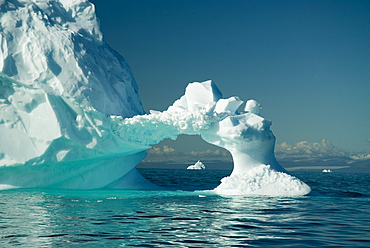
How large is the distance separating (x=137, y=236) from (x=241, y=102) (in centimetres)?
975

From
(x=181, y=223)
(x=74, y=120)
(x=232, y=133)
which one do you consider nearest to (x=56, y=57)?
(x=74, y=120)

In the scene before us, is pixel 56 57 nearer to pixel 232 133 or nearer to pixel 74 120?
pixel 74 120

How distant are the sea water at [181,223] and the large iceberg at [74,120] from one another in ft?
8.93

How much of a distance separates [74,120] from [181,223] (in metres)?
8.40

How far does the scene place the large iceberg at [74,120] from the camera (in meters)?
14.6

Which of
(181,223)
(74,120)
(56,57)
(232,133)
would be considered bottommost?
(181,223)

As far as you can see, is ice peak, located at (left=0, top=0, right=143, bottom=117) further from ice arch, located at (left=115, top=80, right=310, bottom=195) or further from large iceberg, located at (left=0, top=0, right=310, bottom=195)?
ice arch, located at (left=115, top=80, right=310, bottom=195)

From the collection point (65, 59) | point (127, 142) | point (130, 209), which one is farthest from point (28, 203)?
point (65, 59)

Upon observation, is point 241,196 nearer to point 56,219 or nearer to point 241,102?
point 241,102

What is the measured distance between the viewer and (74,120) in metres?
15.2

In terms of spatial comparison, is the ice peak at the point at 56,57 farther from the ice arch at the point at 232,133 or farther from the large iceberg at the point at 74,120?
the ice arch at the point at 232,133

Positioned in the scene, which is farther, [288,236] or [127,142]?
[127,142]

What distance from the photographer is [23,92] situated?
14961mm

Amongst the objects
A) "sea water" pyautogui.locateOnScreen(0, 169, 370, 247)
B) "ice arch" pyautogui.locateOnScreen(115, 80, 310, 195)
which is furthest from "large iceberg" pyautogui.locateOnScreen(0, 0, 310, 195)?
"sea water" pyautogui.locateOnScreen(0, 169, 370, 247)
